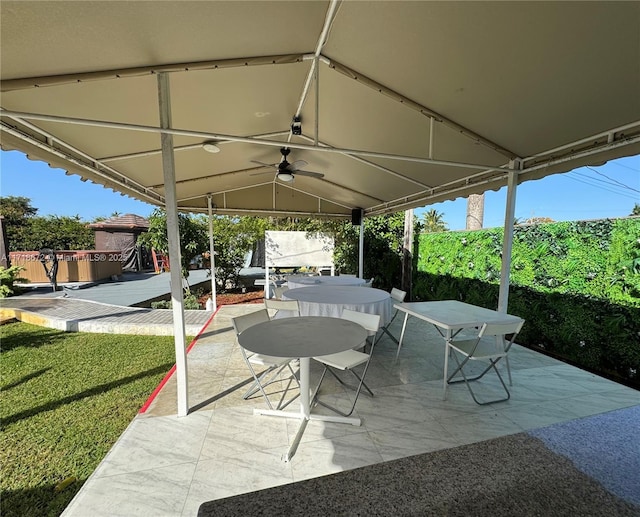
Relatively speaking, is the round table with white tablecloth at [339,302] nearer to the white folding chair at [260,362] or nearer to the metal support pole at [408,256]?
the white folding chair at [260,362]

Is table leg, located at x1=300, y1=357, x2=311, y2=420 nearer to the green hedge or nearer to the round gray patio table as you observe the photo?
the round gray patio table

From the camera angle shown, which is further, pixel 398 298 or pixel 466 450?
pixel 398 298

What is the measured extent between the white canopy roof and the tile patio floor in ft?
7.79

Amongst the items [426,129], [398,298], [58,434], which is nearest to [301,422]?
[58,434]

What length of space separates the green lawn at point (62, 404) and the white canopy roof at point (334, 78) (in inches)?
97.1

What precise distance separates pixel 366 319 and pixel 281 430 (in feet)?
4.14

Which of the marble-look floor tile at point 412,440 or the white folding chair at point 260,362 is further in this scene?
the white folding chair at point 260,362

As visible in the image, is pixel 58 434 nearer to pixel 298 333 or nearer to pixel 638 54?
pixel 298 333

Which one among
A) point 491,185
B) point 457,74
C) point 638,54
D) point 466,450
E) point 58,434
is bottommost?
point 58,434

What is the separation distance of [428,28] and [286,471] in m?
3.02

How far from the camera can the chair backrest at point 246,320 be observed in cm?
270

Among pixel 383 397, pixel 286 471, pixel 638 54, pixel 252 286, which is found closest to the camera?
pixel 638 54

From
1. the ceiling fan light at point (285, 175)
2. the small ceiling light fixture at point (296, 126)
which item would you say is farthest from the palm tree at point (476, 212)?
the small ceiling light fixture at point (296, 126)

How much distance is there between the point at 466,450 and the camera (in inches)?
77.7
